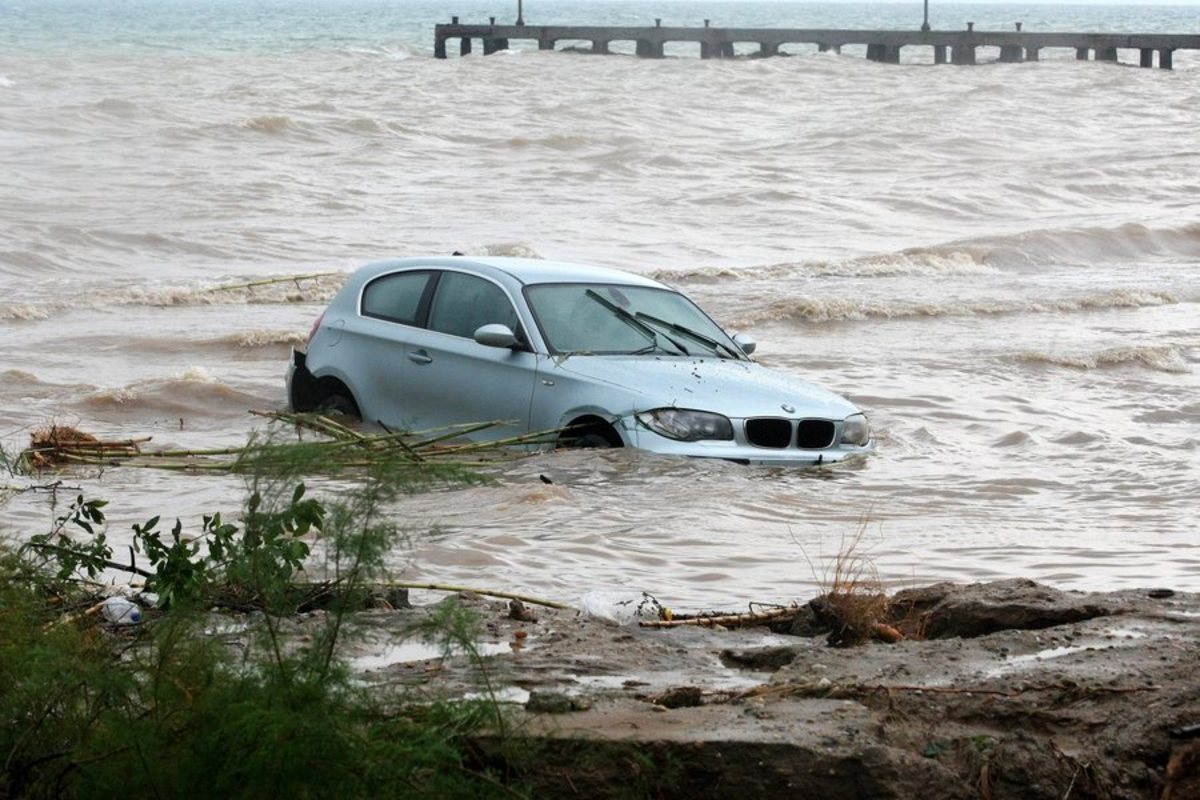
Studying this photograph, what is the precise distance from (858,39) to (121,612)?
2728 inches

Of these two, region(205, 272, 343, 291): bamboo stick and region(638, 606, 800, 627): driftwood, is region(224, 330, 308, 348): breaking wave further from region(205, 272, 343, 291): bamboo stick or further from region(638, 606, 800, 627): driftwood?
region(638, 606, 800, 627): driftwood

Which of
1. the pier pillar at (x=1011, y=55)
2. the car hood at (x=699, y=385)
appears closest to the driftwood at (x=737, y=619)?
the car hood at (x=699, y=385)

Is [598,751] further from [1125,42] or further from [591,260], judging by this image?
[1125,42]

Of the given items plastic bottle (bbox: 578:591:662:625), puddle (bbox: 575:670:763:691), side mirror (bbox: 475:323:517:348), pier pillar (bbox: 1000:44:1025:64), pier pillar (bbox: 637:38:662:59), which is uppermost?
pier pillar (bbox: 637:38:662:59)

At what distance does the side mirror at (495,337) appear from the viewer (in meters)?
10.1

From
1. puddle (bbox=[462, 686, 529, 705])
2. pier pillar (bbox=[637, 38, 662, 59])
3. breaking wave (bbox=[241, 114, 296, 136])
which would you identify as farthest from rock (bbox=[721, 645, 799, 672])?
pier pillar (bbox=[637, 38, 662, 59])

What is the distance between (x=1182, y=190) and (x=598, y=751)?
33184mm

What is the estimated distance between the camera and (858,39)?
7231 cm

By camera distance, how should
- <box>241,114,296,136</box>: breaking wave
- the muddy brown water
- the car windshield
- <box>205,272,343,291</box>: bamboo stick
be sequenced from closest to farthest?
the muddy brown water → the car windshield → <box>205,272,343,291</box>: bamboo stick → <box>241,114,296,136</box>: breaking wave

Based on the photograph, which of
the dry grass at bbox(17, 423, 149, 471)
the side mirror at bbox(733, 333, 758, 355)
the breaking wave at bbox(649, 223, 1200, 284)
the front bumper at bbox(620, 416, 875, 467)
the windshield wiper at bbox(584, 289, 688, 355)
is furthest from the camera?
the breaking wave at bbox(649, 223, 1200, 284)

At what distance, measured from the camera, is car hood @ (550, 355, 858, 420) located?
32.4ft

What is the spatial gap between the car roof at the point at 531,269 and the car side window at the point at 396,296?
0.09 metres

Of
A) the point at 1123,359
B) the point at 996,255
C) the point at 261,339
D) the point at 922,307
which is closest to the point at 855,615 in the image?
the point at 1123,359

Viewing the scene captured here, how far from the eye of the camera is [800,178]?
35719 millimetres
